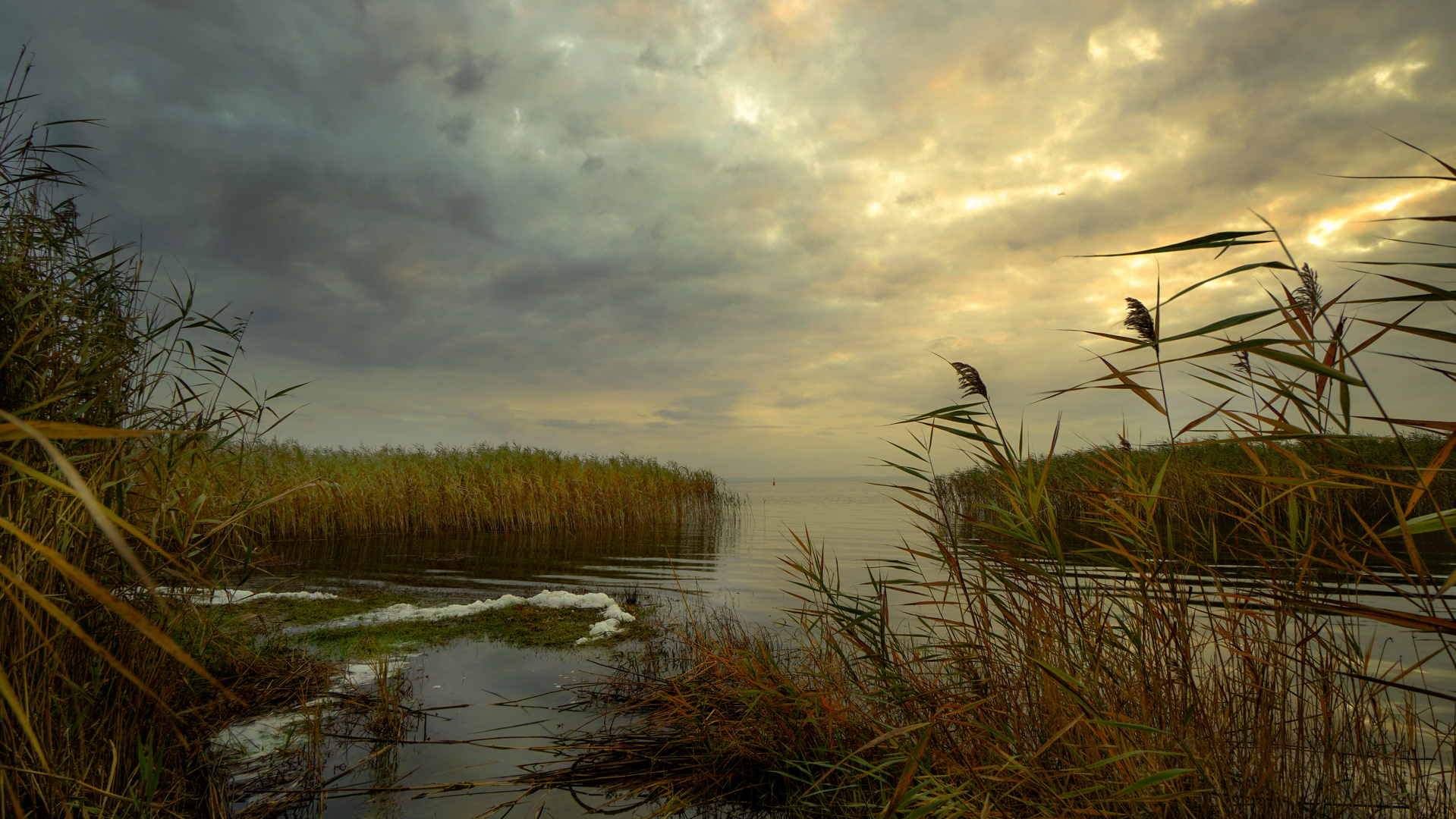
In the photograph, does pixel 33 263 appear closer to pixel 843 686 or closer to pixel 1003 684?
pixel 843 686

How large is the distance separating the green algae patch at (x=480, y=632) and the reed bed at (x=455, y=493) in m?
9.42

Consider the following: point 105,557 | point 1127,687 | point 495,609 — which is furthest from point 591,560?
point 1127,687

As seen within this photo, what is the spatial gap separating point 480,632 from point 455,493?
12.6 m

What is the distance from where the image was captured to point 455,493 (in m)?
19.2

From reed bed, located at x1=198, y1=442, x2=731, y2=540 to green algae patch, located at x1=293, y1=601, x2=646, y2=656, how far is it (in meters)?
9.42

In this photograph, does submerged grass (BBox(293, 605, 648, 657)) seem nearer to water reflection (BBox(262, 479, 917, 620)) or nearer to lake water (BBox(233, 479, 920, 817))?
lake water (BBox(233, 479, 920, 817))

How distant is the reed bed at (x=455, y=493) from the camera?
1739 centimetres

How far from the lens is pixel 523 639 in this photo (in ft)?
23.9

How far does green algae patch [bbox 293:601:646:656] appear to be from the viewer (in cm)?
692

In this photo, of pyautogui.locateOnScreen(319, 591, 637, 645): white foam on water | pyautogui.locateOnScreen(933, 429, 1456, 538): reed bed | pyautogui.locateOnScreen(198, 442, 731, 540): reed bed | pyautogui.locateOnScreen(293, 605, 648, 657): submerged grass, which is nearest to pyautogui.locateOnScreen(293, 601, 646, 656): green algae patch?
pyautogui.locateOnScreen(293, 605, 648, 657): submerged grass

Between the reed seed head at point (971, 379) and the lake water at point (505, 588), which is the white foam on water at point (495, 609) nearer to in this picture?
the lake water at point (505, 588)

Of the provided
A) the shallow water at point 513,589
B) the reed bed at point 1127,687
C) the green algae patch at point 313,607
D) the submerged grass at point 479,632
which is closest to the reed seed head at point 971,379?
the reed bed at point 1127,687

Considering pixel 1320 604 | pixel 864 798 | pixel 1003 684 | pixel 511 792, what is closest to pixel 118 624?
pixel 511 792

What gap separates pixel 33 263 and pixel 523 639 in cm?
523
